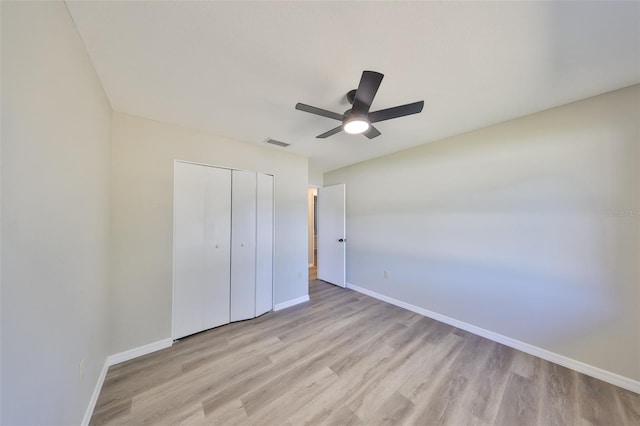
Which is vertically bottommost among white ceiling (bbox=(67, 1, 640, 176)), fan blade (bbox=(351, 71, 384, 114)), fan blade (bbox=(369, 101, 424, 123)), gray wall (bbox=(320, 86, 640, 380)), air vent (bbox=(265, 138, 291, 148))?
gray wall (bbox=(320, 86, 640, 380))

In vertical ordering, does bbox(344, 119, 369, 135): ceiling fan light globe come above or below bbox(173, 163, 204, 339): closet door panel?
above

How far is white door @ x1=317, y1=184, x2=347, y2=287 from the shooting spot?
4.08 metres

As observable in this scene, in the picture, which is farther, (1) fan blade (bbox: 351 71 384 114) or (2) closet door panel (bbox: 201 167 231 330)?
(2) closet door panel (bbox: 201 167 231 330)

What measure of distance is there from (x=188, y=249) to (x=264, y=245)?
958 millimetres

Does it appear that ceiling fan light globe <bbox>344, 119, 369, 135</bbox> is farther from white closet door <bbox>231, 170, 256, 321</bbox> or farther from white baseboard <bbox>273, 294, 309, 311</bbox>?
white baseboard <bbox>273, 294, 309, 311</bbox>

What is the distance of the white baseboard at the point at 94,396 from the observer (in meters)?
1.41

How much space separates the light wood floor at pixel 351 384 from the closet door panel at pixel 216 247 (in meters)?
0.28

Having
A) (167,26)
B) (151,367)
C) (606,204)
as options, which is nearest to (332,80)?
(167,26)

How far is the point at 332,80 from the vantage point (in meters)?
1.66

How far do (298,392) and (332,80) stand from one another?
2474 millimetres

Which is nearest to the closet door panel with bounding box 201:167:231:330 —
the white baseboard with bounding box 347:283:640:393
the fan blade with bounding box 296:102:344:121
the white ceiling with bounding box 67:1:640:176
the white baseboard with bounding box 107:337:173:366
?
the white baseboard with bounding box 107:337:173:366

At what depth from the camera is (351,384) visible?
1778 millimetres

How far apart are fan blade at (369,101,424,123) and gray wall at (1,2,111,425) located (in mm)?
1803

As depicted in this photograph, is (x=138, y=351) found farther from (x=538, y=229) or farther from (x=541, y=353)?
(x=538, y=229)
